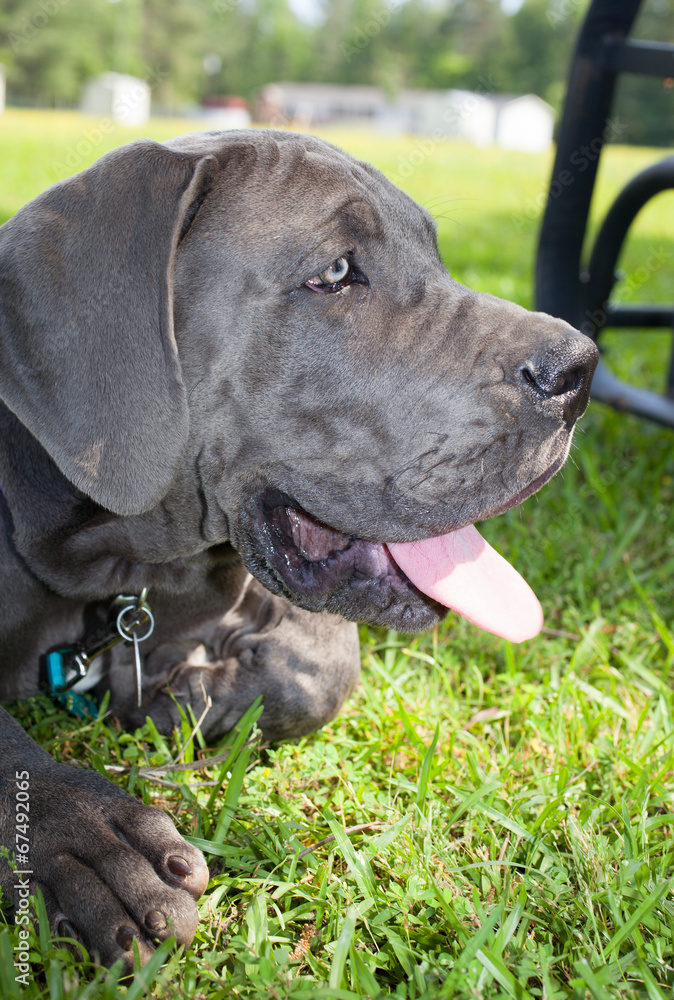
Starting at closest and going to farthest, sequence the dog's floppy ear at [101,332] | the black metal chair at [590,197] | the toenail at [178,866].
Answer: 1. the toenail at [178,866]
2. the dog's floppy ear at [101,332]
3. the black metal chair at [590,197]

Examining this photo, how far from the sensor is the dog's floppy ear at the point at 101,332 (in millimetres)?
1961

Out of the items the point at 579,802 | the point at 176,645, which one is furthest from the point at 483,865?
the point at 176,645

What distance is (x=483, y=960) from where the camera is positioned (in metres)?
1.60

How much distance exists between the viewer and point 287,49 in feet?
256

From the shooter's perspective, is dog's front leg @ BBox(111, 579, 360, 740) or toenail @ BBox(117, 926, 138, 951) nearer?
toenail @ BBox(117, 926, 138, 951)

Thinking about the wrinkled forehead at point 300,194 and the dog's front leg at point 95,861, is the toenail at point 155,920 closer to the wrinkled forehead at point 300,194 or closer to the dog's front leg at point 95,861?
the dog's front leg at point 95,861

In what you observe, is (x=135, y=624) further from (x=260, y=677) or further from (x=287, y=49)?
(x=287, y=49)

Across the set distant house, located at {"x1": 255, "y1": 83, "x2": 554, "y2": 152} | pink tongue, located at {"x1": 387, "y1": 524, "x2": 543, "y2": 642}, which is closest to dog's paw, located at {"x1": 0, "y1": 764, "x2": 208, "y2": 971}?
pink tongue, located at {"x1": 387, "y1": 524, "x2": 543, "y2": 642}

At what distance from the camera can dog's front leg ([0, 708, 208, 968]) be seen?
162 centimetres

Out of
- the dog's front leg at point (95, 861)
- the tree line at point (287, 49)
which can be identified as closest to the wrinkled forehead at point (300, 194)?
the dog's front leg at point (95, 861)

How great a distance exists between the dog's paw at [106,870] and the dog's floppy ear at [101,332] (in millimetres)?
653

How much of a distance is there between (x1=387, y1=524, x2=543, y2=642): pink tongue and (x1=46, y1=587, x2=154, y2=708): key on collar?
2.33ft

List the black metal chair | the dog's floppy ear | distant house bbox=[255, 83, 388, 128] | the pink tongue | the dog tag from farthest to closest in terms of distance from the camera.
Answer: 1. distant house bbox=[255, 83, 388, 128]
2. the black metal chair
3. the dog tag
4. the pink tongue
5. the dog's floppy ear

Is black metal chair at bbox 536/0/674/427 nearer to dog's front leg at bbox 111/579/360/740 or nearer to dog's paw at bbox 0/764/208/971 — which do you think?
dog's front leg at bbox 111/579/360/740
